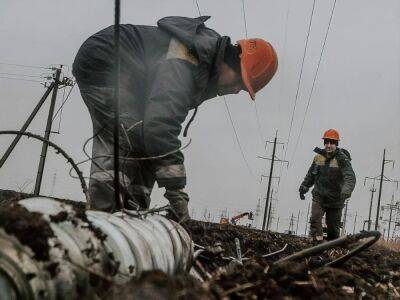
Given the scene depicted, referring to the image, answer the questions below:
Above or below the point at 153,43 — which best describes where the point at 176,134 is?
below

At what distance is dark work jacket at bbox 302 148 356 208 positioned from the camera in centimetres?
948

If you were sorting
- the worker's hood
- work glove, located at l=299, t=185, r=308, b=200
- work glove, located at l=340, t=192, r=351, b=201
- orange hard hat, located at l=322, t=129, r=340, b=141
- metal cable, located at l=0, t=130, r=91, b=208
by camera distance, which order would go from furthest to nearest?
work glove, located at l=299, t=185, r=308, b=200 → orange hard hat, located at l=322, t=129, r=340, b=141 → work glove, located at l=340, t=192, r=351, b=201 → the worker's hood → metal cable, located at l=0, t=130, r=91, b=208

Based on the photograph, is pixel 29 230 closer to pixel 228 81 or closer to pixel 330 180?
pixel 228 81

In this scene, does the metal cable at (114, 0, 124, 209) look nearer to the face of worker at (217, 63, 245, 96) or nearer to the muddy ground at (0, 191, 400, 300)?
the muddy ground at (0, 191, 400, 300)

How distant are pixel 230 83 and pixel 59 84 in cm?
2718

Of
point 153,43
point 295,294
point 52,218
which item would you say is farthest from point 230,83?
point 52,218

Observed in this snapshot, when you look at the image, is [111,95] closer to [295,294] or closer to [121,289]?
[295,294]

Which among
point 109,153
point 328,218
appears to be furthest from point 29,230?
point 328,218

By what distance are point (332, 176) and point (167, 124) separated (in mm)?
6822

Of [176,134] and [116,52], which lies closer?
[116,52]

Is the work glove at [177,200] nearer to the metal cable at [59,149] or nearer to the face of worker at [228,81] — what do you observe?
the metal cable at [59,149]

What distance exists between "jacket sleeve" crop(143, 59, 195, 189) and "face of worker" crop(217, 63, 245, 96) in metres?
0.53

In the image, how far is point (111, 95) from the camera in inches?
157

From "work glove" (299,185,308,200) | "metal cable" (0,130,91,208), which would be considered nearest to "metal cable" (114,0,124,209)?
"metal cable" (0,130,91,208)
